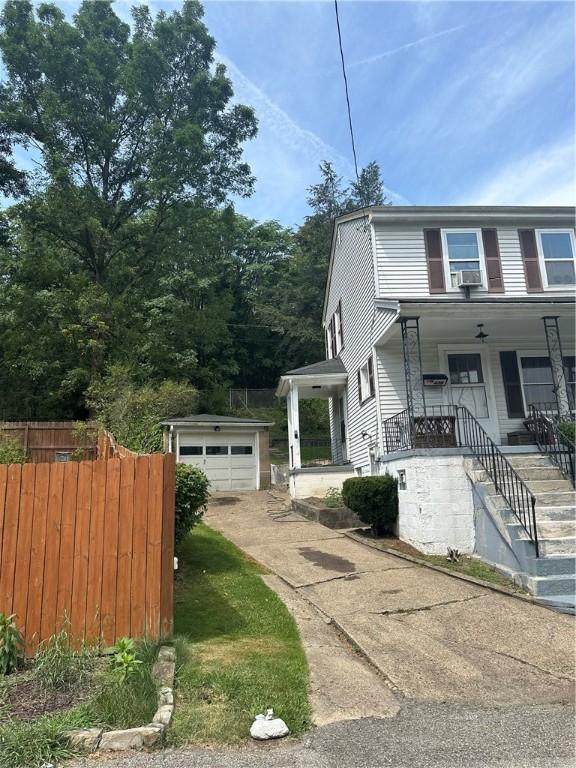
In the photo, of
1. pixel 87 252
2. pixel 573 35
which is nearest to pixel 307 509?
pixel 573 35

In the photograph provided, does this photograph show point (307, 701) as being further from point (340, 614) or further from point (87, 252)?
point (87, 252)

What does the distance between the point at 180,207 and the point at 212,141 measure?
15.7ft

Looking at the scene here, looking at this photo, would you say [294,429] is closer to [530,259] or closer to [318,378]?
[318,378]

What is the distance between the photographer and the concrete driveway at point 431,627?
407cm

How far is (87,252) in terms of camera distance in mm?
24750

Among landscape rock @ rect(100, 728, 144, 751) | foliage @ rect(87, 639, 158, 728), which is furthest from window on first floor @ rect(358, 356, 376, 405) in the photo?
landscape rock @ rect(100, 728, 144, 751)

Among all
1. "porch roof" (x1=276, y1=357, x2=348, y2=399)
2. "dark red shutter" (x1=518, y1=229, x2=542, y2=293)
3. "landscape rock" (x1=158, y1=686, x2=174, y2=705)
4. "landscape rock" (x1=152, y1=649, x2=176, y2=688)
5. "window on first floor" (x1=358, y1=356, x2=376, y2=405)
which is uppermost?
"dark red shutter" (x1=518, y1=229, x2=542, y2=293)

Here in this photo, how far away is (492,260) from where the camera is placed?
13.4 meters

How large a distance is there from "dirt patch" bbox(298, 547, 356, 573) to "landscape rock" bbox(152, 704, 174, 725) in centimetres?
465

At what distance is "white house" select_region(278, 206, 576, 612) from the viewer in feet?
29.2

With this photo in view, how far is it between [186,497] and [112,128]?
22.5 meters

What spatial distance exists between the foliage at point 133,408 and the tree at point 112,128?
4307 millimetres

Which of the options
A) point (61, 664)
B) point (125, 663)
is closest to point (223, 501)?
point (61, 664)

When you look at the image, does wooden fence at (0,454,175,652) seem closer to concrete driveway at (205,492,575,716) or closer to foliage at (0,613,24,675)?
foliage at (0,613,24,675)
